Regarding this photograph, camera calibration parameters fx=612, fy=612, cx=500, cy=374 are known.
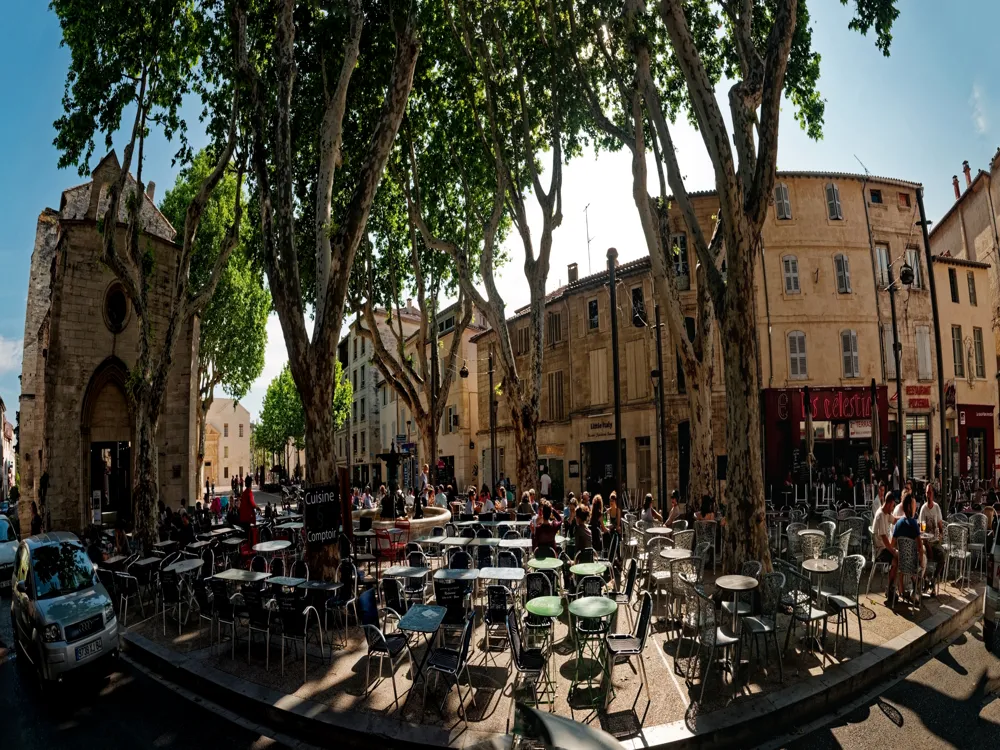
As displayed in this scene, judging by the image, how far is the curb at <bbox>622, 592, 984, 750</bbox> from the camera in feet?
17.7

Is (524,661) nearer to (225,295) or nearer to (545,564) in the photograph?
(545,564)

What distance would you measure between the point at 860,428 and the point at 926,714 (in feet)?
76.5

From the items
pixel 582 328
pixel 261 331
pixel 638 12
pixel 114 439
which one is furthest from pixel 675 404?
pixel 261 331

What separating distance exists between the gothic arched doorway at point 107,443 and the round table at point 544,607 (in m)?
19.7

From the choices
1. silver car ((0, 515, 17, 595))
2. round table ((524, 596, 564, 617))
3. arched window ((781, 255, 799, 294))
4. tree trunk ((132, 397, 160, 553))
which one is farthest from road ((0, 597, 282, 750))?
arched window ((781, 255, 799, 294))

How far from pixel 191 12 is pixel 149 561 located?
41.2ft

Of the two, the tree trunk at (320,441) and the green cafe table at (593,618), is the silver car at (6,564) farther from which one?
the green cafe table at (593,618)

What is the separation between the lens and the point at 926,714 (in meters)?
5.84

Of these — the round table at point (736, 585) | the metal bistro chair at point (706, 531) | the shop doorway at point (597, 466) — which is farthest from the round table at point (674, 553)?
the shop doorway at point (597, 466)

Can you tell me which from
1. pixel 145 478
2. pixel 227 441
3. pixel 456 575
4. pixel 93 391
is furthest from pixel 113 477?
pixel 227 441

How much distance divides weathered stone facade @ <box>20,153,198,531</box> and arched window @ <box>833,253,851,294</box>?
88.7 feet

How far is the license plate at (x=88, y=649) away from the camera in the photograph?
7430 millimetres

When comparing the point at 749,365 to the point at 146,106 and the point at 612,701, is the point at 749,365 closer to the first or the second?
the point at 612,701

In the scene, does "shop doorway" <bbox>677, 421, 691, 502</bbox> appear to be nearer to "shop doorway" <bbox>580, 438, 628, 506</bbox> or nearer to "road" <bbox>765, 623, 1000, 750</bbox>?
"shop doorway" <bbox>580, 438, 628, 506</bbox>
